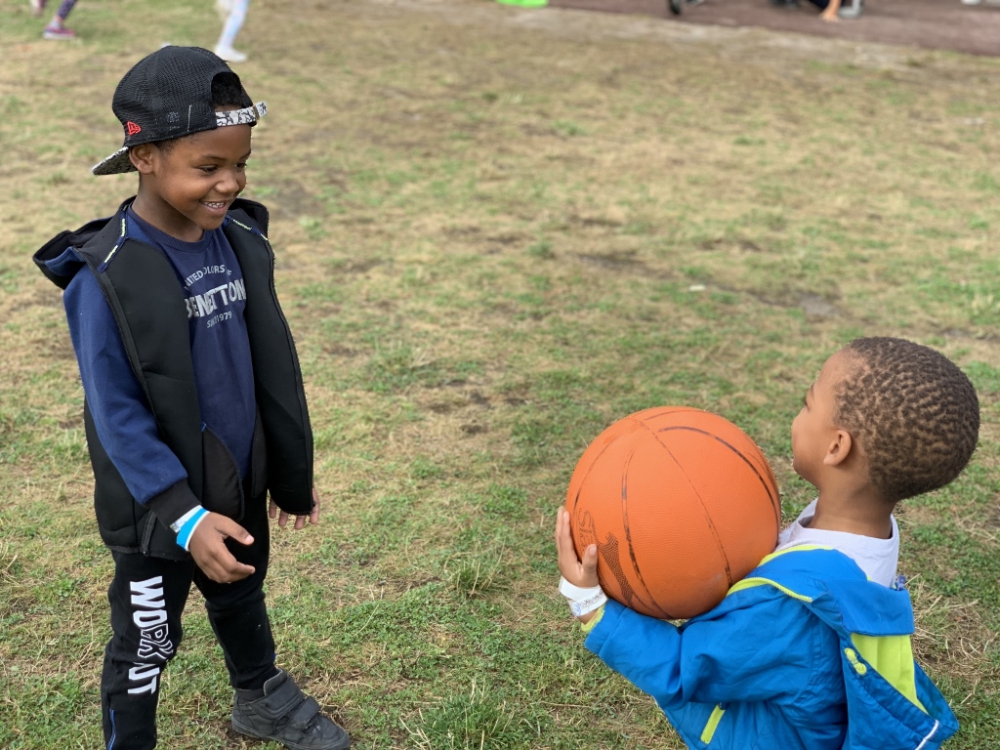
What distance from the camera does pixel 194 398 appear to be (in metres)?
2.42

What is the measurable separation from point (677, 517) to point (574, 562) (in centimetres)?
24

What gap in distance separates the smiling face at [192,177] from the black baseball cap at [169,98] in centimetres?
3

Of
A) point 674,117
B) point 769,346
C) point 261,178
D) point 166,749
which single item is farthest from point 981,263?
point 166,749

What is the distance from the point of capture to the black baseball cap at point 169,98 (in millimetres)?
2305

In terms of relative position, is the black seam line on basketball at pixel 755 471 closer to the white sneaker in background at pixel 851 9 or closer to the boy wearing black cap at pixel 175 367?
the boy wearing black cap at pixel 175 367

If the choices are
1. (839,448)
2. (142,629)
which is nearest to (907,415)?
(839,448)

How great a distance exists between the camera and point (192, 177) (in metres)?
2.38

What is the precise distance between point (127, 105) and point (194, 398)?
689mm

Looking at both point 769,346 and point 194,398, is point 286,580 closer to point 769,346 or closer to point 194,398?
point 194,398

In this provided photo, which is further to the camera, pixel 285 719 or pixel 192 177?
pixel 285 719

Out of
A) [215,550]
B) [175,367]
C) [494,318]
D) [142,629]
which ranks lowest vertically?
[494,318]

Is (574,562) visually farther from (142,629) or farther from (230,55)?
(230,55)

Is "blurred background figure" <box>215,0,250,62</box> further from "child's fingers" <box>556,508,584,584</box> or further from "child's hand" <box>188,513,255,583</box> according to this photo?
"child's fingers" <box>556,508,584,584</box>

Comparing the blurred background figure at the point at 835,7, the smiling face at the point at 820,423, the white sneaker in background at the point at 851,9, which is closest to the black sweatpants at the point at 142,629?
the smiling face at the point at 820,423
